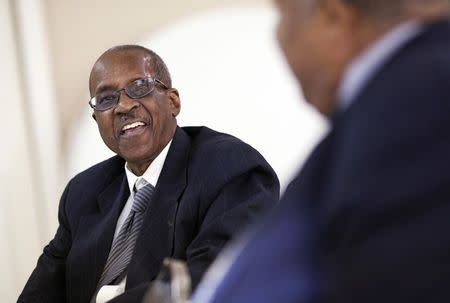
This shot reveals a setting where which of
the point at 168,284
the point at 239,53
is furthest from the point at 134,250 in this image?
the point at 239,53

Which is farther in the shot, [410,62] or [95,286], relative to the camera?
[95,286]

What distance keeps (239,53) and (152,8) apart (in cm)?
50

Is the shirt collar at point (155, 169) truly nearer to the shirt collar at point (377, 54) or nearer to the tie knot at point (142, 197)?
the tie knot at point (142, 197)

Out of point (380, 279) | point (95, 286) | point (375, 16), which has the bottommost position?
point (95, 286)

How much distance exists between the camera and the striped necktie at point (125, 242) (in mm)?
1903

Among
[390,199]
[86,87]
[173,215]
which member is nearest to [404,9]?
[390,199]

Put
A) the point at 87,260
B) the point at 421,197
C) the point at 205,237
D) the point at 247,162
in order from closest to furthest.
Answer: the point at 421,197
the point at 205,237
the point at 247,162
the point at 87,260

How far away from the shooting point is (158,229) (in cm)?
184

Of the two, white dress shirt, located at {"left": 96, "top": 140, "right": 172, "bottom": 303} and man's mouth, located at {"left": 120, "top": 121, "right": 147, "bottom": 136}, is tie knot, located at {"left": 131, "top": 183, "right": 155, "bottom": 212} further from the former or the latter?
man's mouth, located at {"left": 120, "top": 121, "right": 147, "bottom": 136}

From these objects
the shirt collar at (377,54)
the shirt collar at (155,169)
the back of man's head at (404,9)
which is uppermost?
the back of man's head at (404,9)

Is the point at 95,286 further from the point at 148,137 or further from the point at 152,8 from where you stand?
the point at 152,8

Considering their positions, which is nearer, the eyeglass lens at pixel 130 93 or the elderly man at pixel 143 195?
the elderly man at pixel 143 195

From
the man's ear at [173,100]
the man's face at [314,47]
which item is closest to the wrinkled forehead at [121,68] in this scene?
the man's ear at [173,100]

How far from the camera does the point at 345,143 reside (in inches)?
28.6
